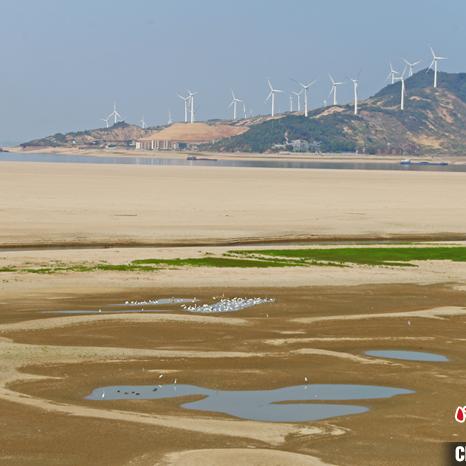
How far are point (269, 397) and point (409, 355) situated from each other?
495 cm

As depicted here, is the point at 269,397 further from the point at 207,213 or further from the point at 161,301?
the point at 207,213

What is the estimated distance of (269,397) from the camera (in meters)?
18.8

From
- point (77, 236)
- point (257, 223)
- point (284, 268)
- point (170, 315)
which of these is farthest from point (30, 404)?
point (257, 223)

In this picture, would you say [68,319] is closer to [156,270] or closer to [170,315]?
[170,315]

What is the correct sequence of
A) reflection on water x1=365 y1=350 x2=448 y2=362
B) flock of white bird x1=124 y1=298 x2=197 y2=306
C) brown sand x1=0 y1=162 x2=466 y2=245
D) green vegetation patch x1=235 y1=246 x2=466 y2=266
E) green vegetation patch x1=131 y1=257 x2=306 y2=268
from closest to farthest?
reflection on water x1=365 y1=350 x2=448 y2=362 < flock of white bird x1=124 y1=298 x2=197 y2=306 < green vegetation patch x1=131 y1=257 x2=306 y2=268 < green vegetation patch x1=235 y1=246 x2=466 y2=266 < brown sand x1=0 y1=162 x2=466 y2=245

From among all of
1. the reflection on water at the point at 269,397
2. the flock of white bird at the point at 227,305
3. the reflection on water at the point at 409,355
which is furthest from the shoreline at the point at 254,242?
the reflection on water at the point at 269,397

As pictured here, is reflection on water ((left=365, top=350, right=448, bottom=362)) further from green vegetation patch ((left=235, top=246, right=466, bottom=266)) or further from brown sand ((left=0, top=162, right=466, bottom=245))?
brown sand ((left=0, top=162, right=466, bottom=245))

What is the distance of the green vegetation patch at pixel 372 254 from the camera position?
4106 cm

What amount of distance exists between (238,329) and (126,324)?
8.62 feet

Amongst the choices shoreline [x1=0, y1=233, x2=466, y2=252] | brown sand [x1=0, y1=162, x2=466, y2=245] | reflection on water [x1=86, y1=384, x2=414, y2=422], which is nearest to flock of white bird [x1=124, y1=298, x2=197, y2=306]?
reflection on water [x1=86, y1=384, x2=414, y2=422]

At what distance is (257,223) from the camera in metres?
59.9

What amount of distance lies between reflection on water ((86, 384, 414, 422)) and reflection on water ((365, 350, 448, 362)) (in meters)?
2.95

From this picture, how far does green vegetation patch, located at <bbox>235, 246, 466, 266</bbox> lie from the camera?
4106 cm

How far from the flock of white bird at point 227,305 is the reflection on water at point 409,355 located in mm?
6357
